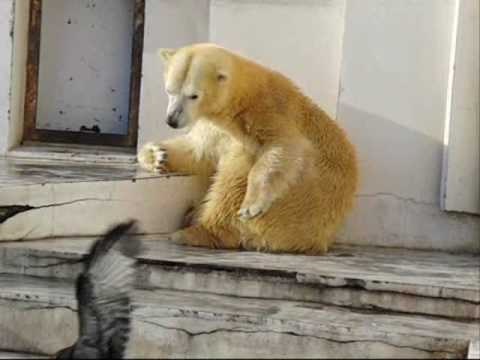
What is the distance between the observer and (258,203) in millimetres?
5875

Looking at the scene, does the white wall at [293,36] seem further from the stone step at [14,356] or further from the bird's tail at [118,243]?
the bird's tail at [118,243]

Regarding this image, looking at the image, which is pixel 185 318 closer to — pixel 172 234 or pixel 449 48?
pixel 172 234

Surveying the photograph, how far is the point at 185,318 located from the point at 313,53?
6.40 ft

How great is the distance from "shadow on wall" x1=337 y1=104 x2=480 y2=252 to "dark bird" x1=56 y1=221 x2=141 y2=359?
233 cm

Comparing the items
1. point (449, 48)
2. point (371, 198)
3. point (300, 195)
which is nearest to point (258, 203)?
point (300, 195)

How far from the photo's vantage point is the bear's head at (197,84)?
5840 mm

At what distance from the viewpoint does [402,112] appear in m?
6.32

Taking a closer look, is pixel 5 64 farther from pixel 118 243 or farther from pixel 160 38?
pixel 118 243

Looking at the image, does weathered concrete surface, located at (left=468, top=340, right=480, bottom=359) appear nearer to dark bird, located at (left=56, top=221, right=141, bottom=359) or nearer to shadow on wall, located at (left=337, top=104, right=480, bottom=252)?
dark bird, located at (left=56, top=221, right=141, bottom=359)

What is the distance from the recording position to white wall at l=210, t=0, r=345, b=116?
648 centimetres

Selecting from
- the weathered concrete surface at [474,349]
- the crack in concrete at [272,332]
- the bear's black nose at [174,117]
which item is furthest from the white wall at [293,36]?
the weathered concrete surface at [474,349]

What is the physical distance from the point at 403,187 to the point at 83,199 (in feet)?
5.13

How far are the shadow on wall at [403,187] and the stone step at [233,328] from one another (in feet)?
4.11

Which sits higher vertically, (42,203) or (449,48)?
(449,48)
